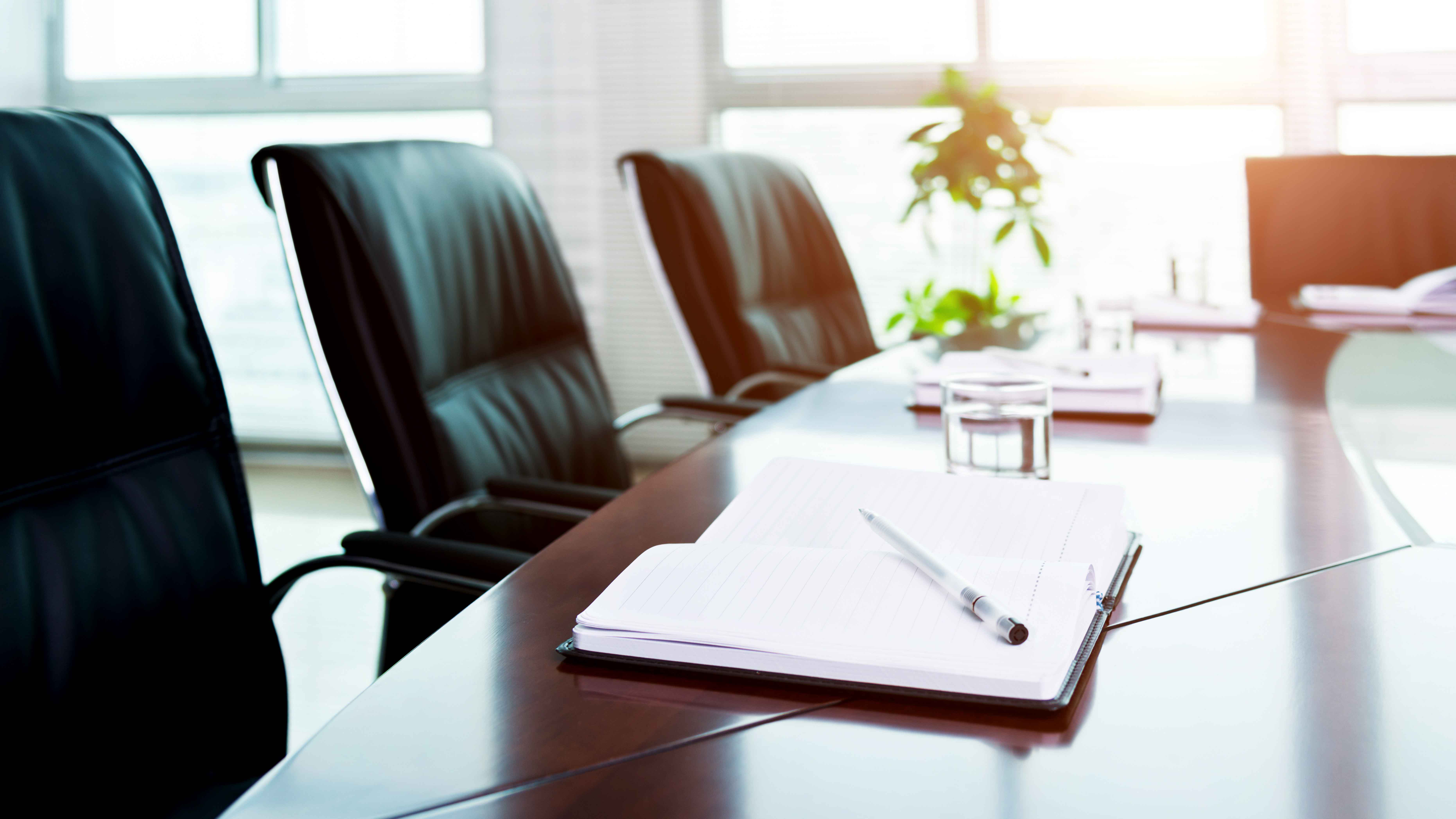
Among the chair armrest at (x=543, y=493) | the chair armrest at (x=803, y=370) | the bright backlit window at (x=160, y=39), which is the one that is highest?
the bright backlit window at (x=160, y=39)

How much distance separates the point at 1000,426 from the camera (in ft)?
2.95

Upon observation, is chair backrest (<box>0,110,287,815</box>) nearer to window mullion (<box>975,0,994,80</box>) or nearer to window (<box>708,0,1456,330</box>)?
window (<box>708,0,1456,330</box>)

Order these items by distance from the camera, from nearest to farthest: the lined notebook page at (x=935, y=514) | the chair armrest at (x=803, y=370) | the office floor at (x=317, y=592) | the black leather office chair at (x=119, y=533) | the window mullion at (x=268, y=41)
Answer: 1. the lined notebook page at (x=935, y=514)
2. the black leather office chair at (x=119, y=533)
3. the chair armrest at (x=803, y=370)
4. the office floor at (x=317, y=592)
5. the window mullion at (x=268, y=41)

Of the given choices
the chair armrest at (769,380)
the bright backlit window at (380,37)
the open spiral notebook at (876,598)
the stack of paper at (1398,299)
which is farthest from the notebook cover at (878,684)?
the bright backlit window at (380,37)

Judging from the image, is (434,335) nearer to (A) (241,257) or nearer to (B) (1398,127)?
(B) (1398,127)

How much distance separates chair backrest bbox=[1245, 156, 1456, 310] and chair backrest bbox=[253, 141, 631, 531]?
1.54m

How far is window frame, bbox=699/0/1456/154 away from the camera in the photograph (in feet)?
11.2

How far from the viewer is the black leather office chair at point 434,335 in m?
1.17

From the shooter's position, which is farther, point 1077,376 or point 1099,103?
point 1099,103

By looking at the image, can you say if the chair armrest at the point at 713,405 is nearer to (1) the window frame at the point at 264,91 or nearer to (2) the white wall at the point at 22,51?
(1) the window frame at the point at 264,91

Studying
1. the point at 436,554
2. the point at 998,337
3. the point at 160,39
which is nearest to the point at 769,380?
the point at 998,337

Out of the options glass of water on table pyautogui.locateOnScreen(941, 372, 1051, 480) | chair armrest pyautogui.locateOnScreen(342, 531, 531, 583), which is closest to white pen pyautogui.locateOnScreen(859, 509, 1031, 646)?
glass of water on table pyautogui.locateOnScreen(941, 372, 1051, 480)

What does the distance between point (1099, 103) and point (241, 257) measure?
120 inches

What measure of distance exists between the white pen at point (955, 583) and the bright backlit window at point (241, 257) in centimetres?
391
